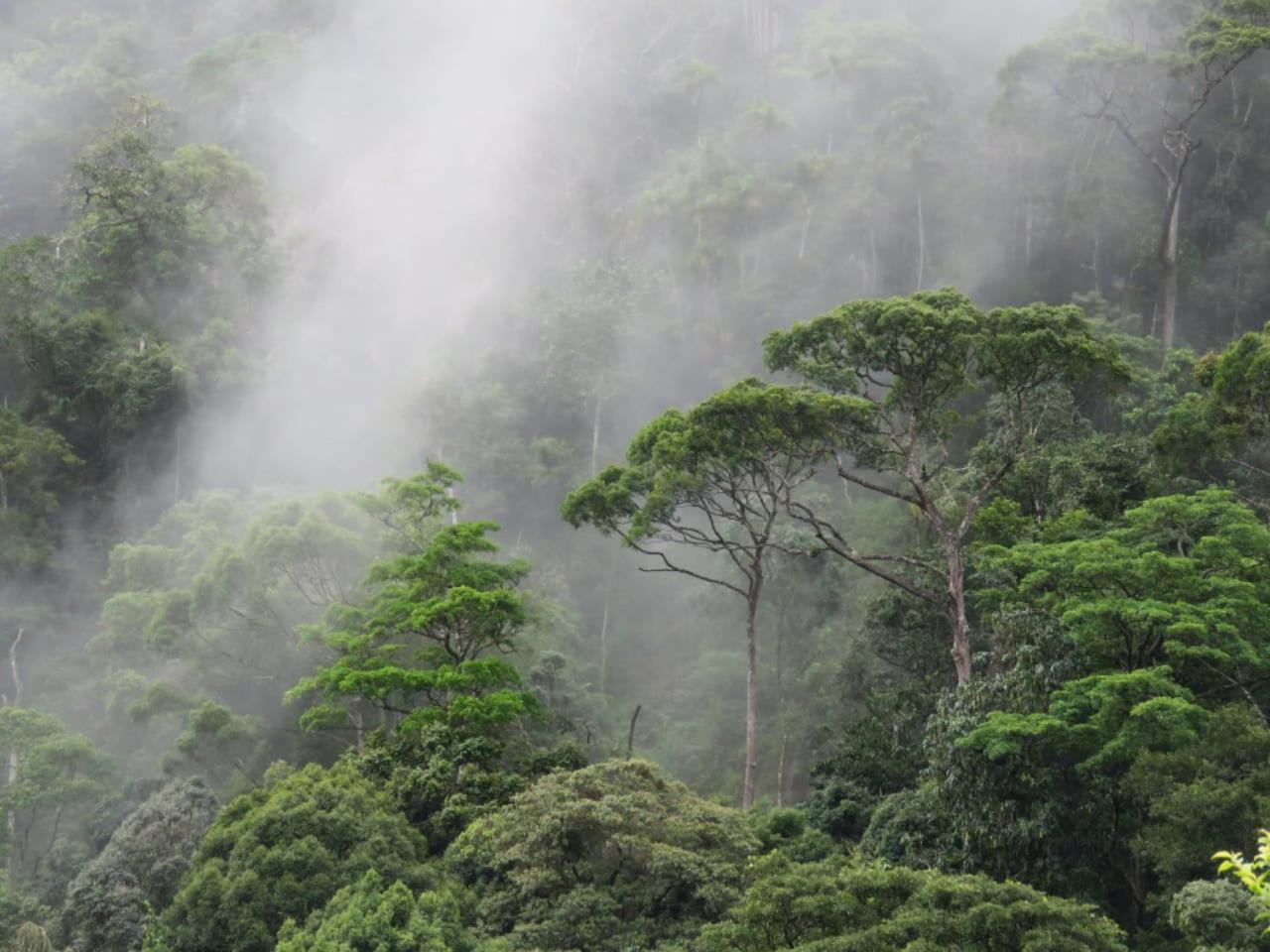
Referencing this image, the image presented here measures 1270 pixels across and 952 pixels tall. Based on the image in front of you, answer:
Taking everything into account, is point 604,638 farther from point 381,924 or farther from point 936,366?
point 381,924

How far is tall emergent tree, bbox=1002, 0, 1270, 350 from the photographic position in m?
39.9

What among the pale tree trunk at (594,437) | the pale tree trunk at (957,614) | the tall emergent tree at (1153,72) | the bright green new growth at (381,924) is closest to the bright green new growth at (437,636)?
the bright green new growth at (381,924)

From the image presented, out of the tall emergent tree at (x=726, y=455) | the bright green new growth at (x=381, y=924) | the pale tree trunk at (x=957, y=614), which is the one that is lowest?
the bright green new growth at (x=381, y=924)

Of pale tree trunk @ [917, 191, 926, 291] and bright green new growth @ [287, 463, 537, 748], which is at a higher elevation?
pale tree trunk @ [917, 191, 926, 291]

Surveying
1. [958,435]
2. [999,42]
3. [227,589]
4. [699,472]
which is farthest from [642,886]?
[999,42]

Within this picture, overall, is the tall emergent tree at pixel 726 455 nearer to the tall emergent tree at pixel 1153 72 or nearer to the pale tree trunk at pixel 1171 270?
the pale tree trunk at pixel 1171 270

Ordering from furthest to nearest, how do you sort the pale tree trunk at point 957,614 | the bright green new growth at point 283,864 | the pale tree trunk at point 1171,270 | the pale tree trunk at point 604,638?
the pale tree trunk at point 604,638 < the pale tree trunk at point 1171,270 < the pale tree trunk at point 957,614 < the bright green new growth at point 283,864

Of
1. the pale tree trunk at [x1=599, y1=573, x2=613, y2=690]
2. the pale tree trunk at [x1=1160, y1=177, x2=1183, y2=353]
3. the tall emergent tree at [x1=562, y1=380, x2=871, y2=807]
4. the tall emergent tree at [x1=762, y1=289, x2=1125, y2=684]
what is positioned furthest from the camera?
the pale tree trunk at [x1=599, y1=573, x2=613, y2=690]

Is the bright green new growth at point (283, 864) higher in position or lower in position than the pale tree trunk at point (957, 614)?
lower

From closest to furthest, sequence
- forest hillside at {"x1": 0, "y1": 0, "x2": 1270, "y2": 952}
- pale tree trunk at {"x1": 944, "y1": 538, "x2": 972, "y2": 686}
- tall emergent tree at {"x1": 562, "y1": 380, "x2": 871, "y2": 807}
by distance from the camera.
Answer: forest hillside at {"x1": 0, "y1": 0, "x2": 1270, "y2": 952}, pale tree trunk at {"x1": 944, "y1": 538, "x2": 972, "y2": 686}, tall emergent tree at {"x1": 562, "y1": 380, "x2": 871, "y2": 807}

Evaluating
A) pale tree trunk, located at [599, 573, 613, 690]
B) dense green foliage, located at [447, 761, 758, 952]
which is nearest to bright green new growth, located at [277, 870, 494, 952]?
dense green foliage, located at [447, 761, 758, 952]

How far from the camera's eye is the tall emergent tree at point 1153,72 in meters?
39.9

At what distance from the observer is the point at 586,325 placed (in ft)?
165

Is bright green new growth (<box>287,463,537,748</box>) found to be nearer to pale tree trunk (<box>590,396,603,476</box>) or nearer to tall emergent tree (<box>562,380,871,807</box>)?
tall emergent tree (<box>562,380,871,807</box>)
